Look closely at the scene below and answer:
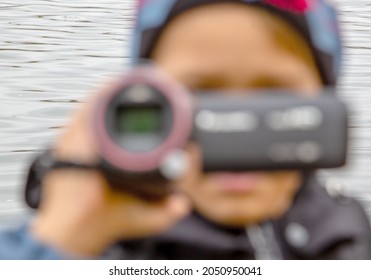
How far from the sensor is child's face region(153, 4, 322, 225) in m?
1.49

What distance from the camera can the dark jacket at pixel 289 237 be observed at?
165 cm

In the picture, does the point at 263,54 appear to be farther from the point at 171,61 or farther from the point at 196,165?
the point at 196,165

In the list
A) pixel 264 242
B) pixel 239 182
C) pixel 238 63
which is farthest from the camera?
pixel 264 242

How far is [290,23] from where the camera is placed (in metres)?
1.75

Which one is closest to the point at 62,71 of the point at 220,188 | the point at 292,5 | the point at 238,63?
the point at 292,5

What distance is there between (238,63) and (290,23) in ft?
0.60

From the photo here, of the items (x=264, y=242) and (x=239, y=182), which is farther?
(x=264, y=242)

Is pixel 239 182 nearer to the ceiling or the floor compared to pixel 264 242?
nearer to the ceiling

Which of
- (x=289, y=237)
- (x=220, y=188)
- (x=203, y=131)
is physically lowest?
(x=289, y=237)

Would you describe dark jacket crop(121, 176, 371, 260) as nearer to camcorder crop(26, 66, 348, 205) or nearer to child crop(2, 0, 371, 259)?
child crop(2, 0, 371, 259)

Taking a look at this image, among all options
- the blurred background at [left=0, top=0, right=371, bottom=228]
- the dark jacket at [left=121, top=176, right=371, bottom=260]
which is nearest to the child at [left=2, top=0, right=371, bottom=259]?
the dark jacket at [left=121, top=176, right=371, bottom=260]

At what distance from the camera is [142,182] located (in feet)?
3.98

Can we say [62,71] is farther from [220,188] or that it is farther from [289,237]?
[220,188]

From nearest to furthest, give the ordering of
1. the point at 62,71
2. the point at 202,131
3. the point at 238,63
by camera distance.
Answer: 1. the point at 202,131
2. the point at 238,63
3. the point at 62,71
